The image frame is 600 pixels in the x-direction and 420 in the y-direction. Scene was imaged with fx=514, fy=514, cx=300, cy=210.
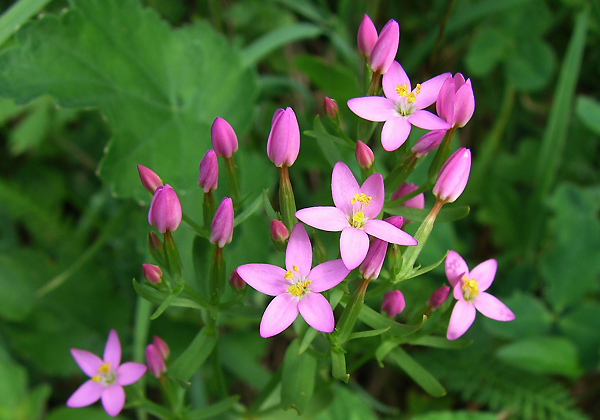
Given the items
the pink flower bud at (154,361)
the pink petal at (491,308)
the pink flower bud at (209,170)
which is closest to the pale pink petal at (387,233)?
the pink petal at (491,308)

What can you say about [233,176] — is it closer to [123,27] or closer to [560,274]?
[123,27]

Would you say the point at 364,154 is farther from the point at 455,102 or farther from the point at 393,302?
the point at 393,302

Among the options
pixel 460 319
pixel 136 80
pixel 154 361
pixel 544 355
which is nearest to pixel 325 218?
pixel 460 319

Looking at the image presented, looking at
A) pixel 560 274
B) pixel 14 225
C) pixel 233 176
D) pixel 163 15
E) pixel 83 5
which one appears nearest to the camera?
pixel 233 176

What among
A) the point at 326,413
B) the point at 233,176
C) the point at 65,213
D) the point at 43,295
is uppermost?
the point at 233,176

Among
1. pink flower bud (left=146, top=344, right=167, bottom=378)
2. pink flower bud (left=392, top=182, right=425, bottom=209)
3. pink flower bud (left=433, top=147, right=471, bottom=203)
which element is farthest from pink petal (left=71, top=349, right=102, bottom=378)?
pink flower bud (left=433, top=147, right=471, bottom=203)

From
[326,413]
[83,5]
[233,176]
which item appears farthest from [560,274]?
[83,5]

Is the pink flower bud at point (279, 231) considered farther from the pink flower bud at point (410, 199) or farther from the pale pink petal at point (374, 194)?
the pink flower bud at point (410, 199)
